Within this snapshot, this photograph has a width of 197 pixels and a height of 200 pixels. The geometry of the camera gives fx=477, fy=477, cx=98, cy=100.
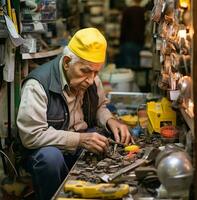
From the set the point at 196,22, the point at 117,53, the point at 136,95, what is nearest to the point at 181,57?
the point at 196,22

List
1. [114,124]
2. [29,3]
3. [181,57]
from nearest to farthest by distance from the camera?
[181,57] → [114,124] → [29,3]

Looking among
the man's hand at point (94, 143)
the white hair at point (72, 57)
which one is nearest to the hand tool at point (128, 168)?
the man's hand at point (94, 143)

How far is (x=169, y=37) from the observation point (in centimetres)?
281

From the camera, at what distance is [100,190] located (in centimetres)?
208

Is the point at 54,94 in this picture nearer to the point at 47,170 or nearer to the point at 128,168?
the point at 47,170

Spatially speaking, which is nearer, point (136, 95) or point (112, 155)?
point (112, 155)

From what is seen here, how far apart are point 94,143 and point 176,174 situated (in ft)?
2.57

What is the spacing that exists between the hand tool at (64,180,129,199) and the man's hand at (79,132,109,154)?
45cm

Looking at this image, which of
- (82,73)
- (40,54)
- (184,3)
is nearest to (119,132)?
(82,73)

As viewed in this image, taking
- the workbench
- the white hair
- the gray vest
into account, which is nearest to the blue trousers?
the workbench

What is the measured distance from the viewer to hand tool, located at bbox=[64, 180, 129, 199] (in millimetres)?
2072

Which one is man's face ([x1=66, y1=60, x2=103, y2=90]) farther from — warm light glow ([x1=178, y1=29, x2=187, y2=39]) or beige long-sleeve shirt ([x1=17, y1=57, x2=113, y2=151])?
warm light glow ([x1=178, y1=29, x2=187, y2=39])

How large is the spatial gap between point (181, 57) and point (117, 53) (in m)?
5.34

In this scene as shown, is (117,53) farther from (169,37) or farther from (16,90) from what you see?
(169,37)
